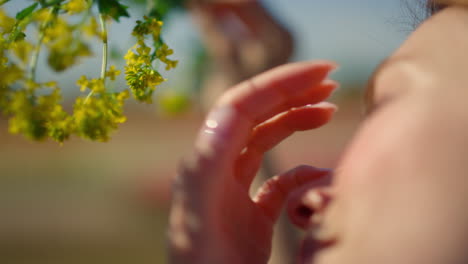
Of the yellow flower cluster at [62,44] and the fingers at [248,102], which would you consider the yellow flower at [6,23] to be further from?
the fingers at [248,102]

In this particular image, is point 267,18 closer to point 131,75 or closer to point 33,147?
point 131,75

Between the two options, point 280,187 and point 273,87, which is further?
point 280,187

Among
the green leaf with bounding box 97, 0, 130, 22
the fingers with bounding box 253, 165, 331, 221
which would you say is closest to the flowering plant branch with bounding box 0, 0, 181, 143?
the green leaf with bounding box 97, 0, 130, 22

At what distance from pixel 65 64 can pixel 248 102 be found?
1.07 ft

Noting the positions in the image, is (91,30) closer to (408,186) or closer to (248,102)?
(248,102)

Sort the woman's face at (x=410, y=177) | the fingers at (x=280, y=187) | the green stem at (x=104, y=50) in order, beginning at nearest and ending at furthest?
the woman's face at (x=410, y=177) → the green stem at (x=104, y=50) → the fingers at (x=280, y=187)

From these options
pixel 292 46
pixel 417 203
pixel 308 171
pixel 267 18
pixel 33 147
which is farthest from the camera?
pixel 33 147

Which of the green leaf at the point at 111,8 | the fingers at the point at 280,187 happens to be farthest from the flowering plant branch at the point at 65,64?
the fingers at the point at 280,187

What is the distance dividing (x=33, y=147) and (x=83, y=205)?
153 inches

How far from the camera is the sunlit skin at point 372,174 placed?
1.97 ft

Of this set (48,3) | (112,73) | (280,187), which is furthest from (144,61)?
(280,187)

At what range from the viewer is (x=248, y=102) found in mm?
689

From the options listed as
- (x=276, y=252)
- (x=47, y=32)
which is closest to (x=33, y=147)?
(x=276, y=252)

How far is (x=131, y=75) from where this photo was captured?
0.75 meters
